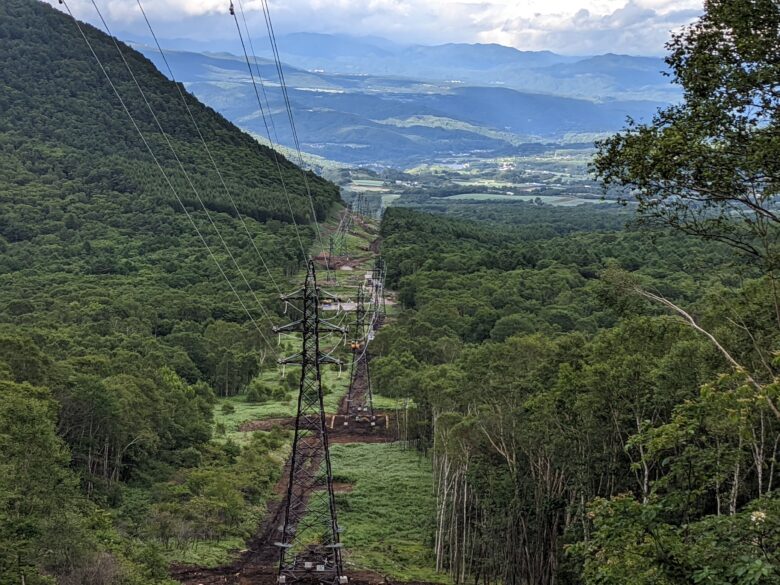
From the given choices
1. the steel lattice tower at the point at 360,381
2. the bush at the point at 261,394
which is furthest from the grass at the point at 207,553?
the bush at the point at 261,394

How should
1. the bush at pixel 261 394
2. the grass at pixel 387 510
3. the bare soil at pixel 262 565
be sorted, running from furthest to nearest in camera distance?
1. the bush at pixel 261 394
2. the grass at pixel 387 510
3. the bare soil at pixel 262 565

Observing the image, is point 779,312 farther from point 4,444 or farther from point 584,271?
point 584,271

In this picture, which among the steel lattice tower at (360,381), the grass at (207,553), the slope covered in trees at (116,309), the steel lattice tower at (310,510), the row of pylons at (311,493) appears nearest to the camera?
the slope covered in trees at (116,309)

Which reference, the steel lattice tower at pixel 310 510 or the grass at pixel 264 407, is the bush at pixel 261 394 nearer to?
the grass at pixel 264 407

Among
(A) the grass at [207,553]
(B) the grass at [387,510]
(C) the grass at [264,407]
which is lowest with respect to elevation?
(B) the grass at [387,510]

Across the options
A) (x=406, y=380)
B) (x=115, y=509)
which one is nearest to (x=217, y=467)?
(x=115, y=509)


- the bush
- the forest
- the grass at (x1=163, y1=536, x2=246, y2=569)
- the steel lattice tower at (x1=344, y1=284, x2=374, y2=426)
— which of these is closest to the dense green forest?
the forest
